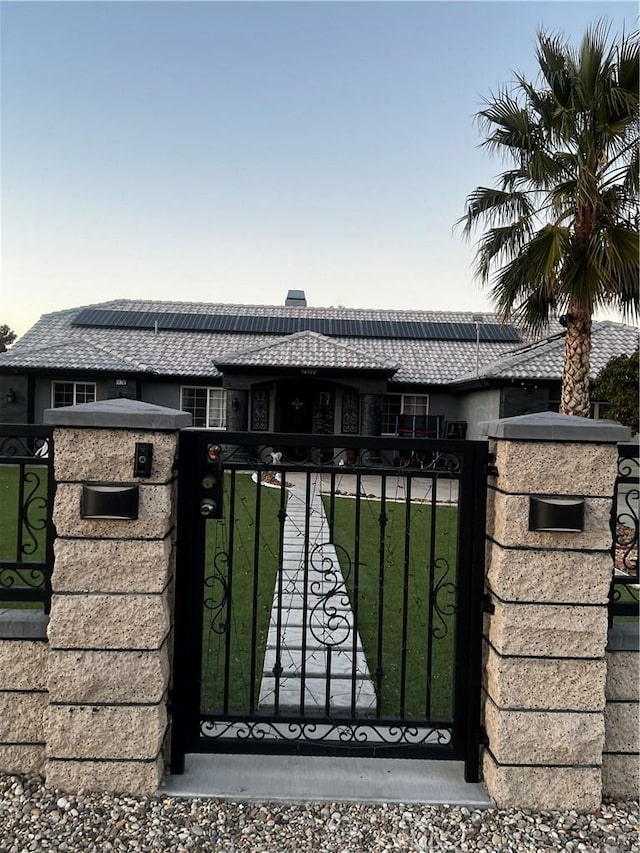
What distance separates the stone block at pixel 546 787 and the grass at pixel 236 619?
53.0 inches

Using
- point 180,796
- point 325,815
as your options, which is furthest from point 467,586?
point 180,796

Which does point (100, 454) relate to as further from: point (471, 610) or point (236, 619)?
Result: point (236, 619)

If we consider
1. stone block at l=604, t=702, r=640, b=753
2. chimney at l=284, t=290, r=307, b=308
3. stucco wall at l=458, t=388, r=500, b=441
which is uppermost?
chimney at l=284, t=290, r=307, b=308

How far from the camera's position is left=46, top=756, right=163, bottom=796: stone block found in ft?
8.63

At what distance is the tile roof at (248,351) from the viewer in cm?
1686

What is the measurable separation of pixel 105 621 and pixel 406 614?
1484mm

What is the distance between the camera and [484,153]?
33.6ft

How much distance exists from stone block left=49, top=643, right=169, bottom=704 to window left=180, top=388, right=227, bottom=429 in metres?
16.0

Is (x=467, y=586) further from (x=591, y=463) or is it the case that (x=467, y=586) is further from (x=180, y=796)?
(x=180, y=796)

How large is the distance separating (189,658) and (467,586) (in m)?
1.53

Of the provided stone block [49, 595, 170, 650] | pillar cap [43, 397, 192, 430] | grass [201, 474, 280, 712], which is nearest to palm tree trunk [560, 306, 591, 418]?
grass [201, 474, 280, 712]

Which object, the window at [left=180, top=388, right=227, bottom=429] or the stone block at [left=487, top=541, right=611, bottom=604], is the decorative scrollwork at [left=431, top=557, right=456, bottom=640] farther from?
the window at [left=180, top=388, right=227, bottom=429]

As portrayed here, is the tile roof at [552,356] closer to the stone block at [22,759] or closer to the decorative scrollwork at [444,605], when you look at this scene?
the decorative scrollwork at [444,605]

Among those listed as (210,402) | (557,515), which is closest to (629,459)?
(557,515)
